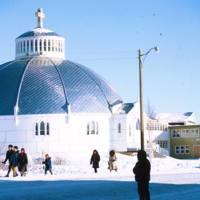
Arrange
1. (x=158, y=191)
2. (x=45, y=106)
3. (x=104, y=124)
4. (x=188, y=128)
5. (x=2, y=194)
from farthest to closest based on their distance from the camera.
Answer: (x=188, y=128) → (x=104, y=124) → (x=45, y=106) → (x=158, y=191) → (x=2, y=194)

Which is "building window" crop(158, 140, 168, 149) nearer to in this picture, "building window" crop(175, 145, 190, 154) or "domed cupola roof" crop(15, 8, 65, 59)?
"building window" crop(175, 145, 190, 154)

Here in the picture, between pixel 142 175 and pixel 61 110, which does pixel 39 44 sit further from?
pixel 142 175

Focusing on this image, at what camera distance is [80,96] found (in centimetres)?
7219

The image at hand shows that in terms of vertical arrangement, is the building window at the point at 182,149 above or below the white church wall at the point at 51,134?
below

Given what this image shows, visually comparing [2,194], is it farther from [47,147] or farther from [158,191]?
[47,147]

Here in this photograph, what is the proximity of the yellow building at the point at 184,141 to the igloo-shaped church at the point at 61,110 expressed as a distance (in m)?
11.1

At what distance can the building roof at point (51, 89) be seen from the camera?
70375 millimetres

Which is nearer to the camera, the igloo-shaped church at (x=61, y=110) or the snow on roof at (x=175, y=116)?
the igloo-shaped church at (x=61, y=110)

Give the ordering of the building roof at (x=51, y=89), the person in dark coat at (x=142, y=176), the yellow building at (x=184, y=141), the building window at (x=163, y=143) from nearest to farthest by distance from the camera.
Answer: the person in dark coat at (x=142, y=176), the building roof at (x=51, y=89), the yellow building at (x=184, y=141), the building window at (x=163, y=143)

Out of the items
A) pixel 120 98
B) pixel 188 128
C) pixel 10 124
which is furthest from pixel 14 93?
pixel 188 128

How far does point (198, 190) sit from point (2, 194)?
291 inches

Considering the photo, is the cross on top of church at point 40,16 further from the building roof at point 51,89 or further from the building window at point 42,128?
the building window at point 42,128

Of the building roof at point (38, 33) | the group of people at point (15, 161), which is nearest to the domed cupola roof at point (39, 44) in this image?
the building roof at point (38, 33)

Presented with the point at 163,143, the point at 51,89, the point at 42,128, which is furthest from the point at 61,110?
the point at 163,143
